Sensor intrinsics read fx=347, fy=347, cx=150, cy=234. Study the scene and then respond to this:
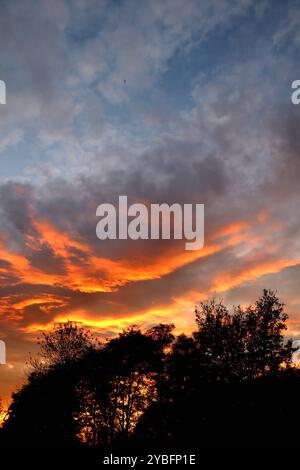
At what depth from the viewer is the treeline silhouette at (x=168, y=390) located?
3522cm

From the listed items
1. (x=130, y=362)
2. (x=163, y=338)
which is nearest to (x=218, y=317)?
(x=163, y=338)

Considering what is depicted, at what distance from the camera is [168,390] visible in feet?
167

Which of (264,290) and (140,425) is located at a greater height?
(264,290)

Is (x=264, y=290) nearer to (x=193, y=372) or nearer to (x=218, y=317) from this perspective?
(x=218, y=317)

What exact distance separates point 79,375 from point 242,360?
2929cm

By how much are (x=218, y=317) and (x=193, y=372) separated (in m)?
8.11

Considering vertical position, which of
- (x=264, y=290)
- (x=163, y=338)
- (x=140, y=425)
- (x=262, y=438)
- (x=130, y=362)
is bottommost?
(x=140, y=425)

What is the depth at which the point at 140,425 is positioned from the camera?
172 feet

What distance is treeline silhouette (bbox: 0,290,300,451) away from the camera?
3522 centimetres

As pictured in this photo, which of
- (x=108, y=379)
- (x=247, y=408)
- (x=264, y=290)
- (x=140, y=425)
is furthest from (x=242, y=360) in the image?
A: (x=108, y=379)
